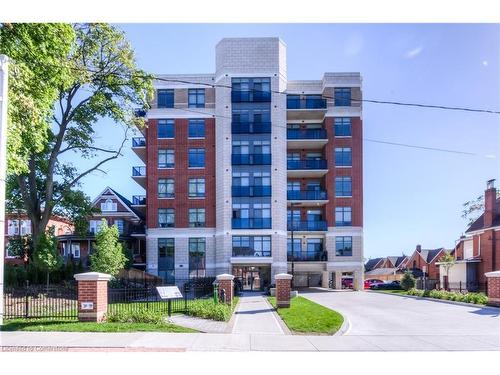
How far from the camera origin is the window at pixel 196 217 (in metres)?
33.7

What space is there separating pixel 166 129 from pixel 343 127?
44.9 feet

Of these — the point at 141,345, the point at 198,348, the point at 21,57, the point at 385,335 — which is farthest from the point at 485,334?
the point at 21,57

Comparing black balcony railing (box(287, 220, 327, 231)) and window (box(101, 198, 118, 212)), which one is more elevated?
window (box(101, 198, 118, 212))

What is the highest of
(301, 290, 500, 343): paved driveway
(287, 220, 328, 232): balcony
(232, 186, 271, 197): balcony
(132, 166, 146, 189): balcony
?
(132, 166, 146, 189): balcony

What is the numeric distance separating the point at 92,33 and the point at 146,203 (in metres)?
14.9

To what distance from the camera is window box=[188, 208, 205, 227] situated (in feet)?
110

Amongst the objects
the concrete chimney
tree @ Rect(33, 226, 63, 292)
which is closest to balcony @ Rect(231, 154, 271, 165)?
tree @ Rect(33, 226, 63, 292)

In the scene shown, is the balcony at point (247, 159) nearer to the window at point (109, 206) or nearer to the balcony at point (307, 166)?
the balcony at point (307, 166)

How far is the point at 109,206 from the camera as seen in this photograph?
40.7 metres

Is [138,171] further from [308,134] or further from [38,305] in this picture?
[38,305]

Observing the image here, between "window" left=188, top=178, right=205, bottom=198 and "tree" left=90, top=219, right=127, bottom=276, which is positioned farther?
"window" left=188, top=178, right=205, bottom=198

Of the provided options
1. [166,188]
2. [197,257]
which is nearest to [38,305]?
[197,257]

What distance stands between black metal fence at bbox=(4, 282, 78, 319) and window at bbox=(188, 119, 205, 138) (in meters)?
18.5

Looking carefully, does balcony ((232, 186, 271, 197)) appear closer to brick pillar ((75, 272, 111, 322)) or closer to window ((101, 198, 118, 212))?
window ((101, 198, 118, 212))
